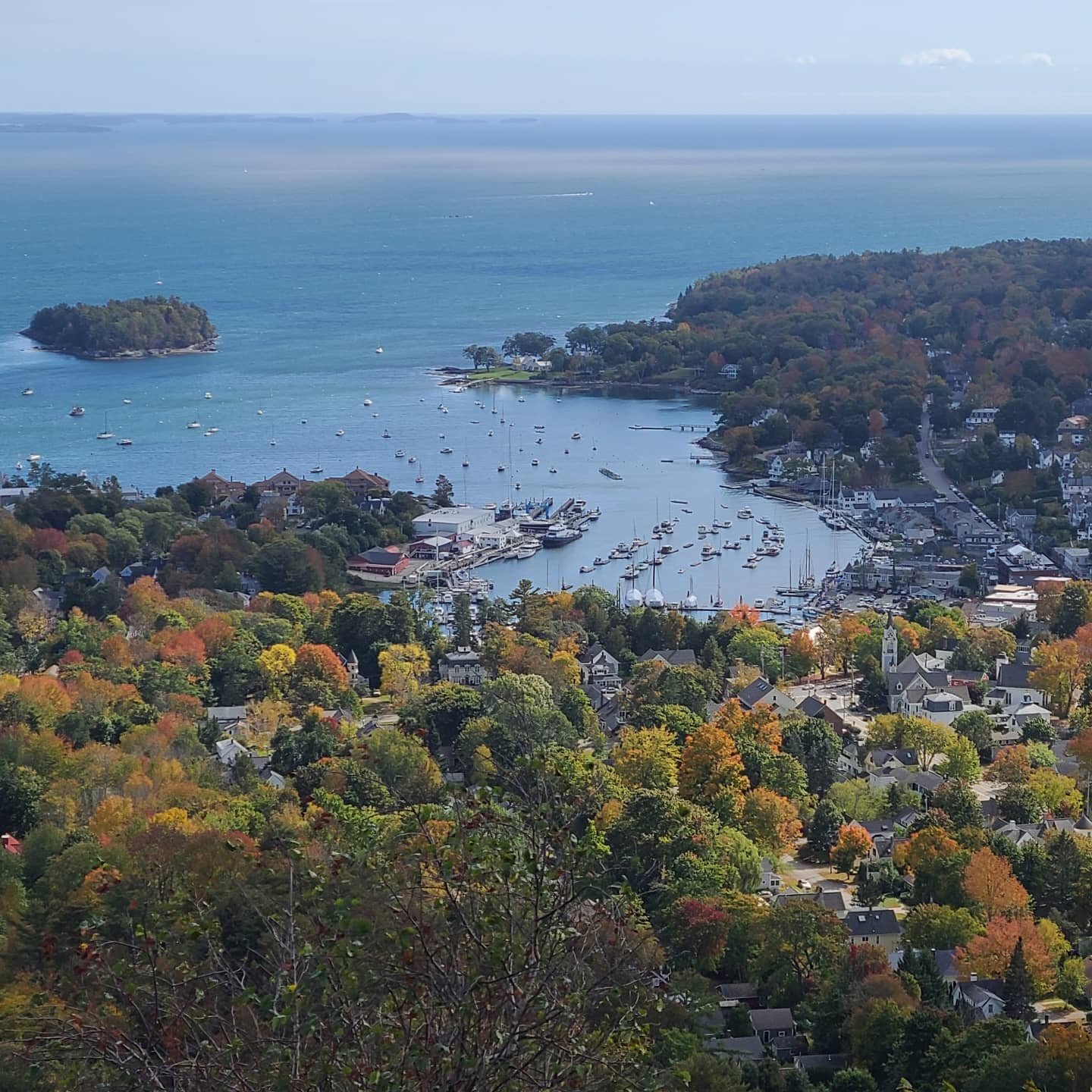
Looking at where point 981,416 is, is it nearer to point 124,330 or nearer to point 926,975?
point 124,330

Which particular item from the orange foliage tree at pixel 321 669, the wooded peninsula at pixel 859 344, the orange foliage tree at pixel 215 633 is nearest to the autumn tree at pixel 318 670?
the orange foliage tree at pixel 321 669

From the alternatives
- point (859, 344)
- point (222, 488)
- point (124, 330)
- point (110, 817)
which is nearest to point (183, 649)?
point (110, 817)

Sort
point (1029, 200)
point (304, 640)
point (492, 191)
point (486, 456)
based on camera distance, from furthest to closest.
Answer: point (492, 191)
point (1029, 200)
point (486, 456)
point (304, 640)

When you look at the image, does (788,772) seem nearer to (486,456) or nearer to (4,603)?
(4,603)

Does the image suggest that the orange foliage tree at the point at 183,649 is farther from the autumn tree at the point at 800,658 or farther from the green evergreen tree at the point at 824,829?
the green evergreen tree at the point at 824,829

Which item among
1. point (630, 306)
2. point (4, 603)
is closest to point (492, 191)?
point (630, 306)

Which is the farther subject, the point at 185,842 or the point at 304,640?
the point at 304,640
